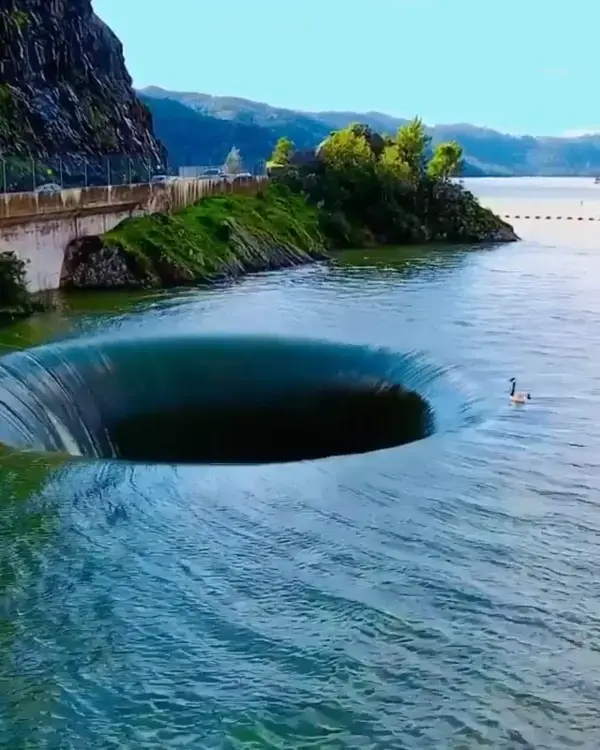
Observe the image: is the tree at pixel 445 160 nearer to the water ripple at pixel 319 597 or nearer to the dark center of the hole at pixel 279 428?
the dark center of the hole at pixel 279 428

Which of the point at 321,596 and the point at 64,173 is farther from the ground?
the point at 64,173

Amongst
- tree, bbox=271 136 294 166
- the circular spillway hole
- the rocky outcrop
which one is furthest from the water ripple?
tree, bbox=271 136 294 166

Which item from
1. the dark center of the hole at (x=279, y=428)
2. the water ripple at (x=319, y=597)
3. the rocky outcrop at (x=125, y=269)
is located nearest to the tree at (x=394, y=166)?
the rocky outcrop at (x=125, y=269)

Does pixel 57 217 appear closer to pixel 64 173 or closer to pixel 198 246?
pixel 64 173

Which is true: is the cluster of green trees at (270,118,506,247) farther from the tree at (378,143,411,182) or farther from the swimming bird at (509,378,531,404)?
the swimming bird at (509,378,531,404)

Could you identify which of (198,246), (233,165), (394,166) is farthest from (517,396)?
(394,166)

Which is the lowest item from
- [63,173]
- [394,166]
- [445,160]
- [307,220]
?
[307,220]
